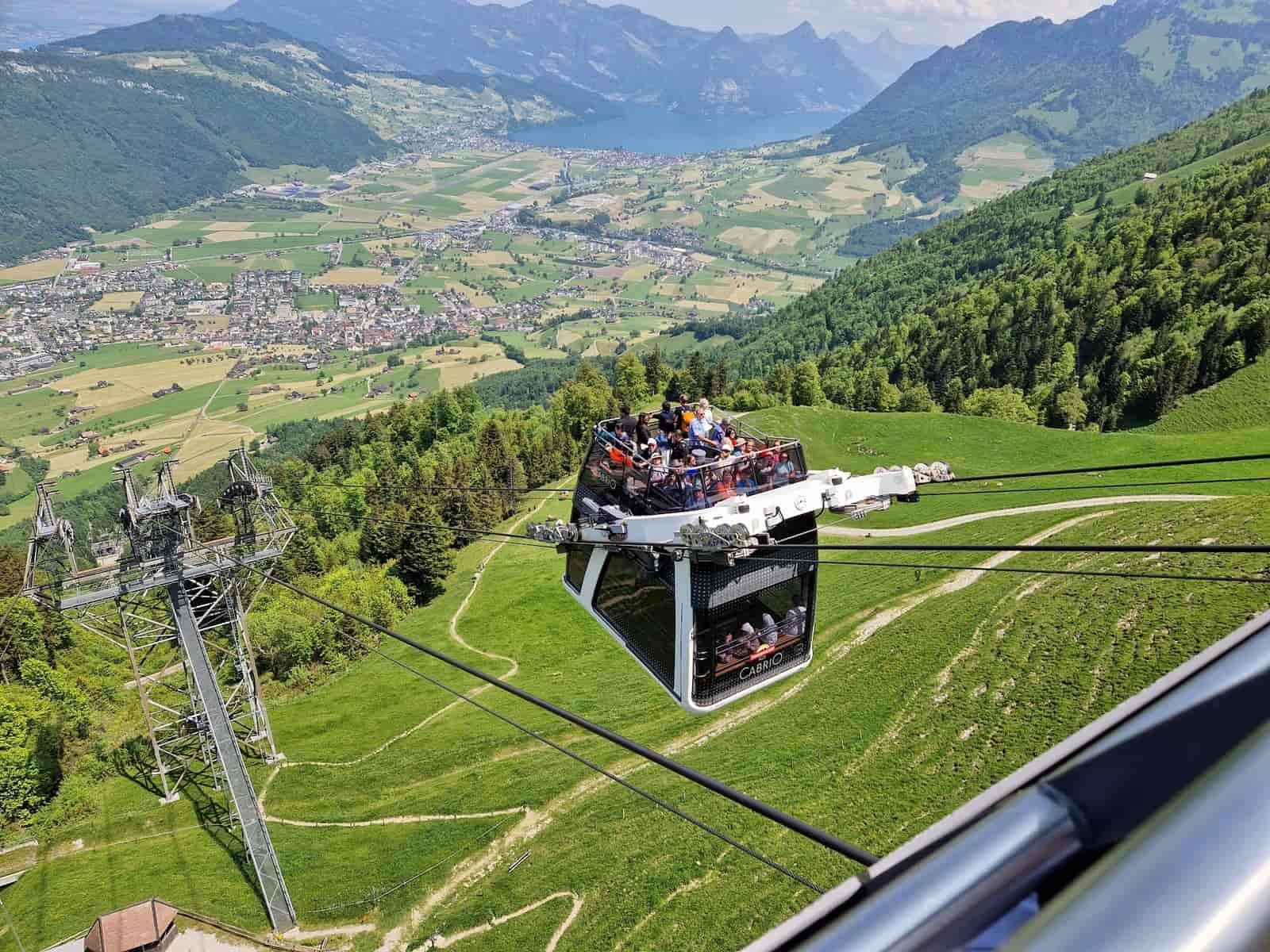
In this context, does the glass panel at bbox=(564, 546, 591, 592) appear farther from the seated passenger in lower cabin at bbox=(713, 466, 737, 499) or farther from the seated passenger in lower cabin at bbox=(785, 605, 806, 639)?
the seated passenger in lower cabin at bbox=(785, 605, 806, 639)

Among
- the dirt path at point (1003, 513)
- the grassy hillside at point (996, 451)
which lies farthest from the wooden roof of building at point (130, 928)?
the grassy hillside at point (996, 451)

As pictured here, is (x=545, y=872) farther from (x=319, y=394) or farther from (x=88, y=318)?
(x=88, y=318)

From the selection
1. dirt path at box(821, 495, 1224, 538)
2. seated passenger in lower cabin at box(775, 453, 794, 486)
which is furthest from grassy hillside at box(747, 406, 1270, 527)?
seated passenger in lower cabin at box(775, 453, 794, 486)

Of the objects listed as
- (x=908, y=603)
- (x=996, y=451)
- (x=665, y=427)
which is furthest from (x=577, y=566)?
(x=996, y=451)

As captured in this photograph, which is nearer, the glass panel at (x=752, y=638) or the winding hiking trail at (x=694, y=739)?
the glass panel at (x=752, y=638)

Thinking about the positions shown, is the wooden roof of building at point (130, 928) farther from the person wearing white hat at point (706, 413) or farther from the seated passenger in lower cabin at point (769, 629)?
the person wearing white hat at point (706, 413)

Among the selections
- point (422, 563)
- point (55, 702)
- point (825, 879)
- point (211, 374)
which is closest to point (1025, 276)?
point (422, 563)
